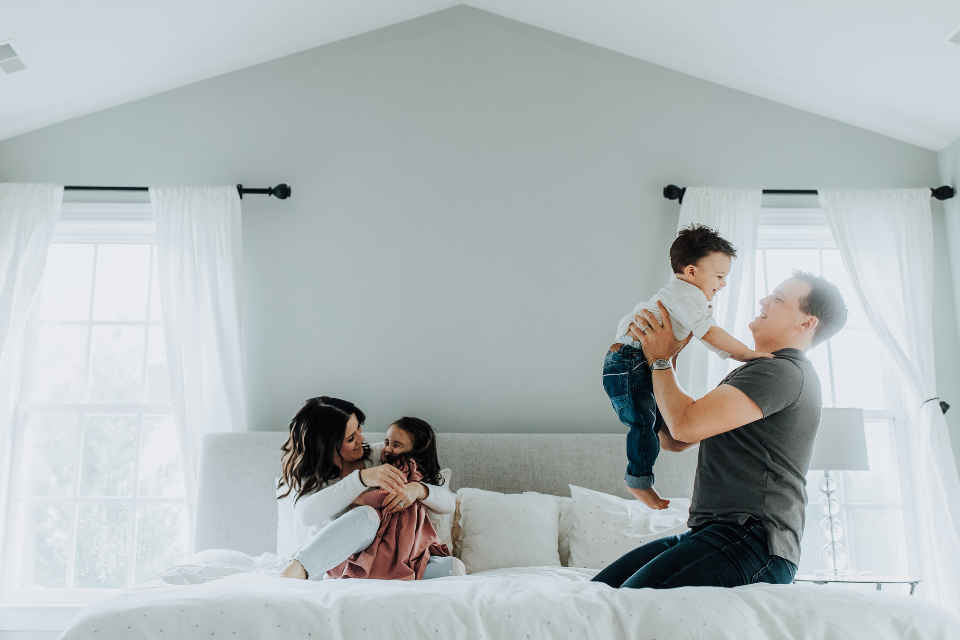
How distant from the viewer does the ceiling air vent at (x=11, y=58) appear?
123 inches

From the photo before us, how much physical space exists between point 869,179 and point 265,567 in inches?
134

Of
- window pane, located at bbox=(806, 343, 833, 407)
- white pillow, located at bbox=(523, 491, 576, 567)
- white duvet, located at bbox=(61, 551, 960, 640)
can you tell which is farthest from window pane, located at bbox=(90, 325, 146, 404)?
window pane, located at bbox=(806, 343, 833, 407)

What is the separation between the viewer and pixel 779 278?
382 centimetres

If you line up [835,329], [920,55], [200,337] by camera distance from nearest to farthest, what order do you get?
[835,329]
[920,55]
[200,337]

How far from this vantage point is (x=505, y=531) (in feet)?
9.29

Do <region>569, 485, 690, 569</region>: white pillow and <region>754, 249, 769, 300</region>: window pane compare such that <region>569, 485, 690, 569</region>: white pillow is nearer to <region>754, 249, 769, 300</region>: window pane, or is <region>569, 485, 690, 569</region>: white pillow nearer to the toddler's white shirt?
the toddler's white shirt

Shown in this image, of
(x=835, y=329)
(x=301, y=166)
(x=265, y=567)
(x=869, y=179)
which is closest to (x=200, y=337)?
(x=301, y=166)

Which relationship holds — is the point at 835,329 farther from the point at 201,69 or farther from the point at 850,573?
the point at 201,69

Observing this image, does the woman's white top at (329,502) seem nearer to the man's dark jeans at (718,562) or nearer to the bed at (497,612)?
the bed at (497,612)

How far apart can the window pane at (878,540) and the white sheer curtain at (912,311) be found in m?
0.09

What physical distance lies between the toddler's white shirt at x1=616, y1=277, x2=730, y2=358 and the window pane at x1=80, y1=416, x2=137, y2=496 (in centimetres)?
271

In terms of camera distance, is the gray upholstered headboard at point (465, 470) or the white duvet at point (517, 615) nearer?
the white duvet at point (517, 615)

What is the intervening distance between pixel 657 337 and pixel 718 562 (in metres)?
0.56

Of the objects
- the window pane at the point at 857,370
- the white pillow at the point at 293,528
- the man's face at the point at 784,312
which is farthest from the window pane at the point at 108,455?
the window pane at the point at 857,370
